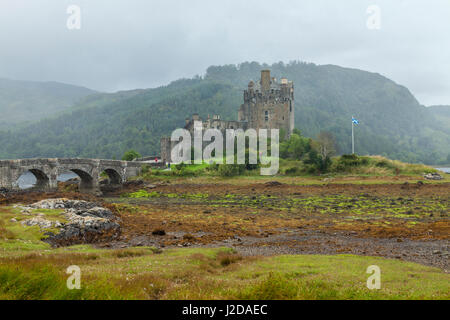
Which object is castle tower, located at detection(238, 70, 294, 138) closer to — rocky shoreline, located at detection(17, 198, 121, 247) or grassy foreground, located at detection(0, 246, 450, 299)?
rocky shoreline, located at detection(17, 198, 121, 247)

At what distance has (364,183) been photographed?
57.4 metres

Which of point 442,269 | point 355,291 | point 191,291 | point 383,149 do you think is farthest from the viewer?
point 383,149

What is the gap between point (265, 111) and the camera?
9631 cm

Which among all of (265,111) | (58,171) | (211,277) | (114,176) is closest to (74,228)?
(211,277)

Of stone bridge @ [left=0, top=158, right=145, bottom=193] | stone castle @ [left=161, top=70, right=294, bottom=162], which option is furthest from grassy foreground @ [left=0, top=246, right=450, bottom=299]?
stone castle @ [left=161, top=70, right=294, bottom=162]

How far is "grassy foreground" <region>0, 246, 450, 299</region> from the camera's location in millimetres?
7914

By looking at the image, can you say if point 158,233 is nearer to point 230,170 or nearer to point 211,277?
point 211,277

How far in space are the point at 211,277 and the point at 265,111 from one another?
86.0m

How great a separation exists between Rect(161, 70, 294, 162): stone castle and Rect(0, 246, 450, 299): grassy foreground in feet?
252

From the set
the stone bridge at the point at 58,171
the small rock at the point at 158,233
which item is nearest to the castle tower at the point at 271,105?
the stone bridge at the point at 58,171

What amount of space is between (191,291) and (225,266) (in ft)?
21.7

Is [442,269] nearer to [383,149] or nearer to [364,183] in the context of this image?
[364,183]

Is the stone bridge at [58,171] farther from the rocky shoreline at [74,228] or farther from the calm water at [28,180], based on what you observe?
the calm water at [28,180]
